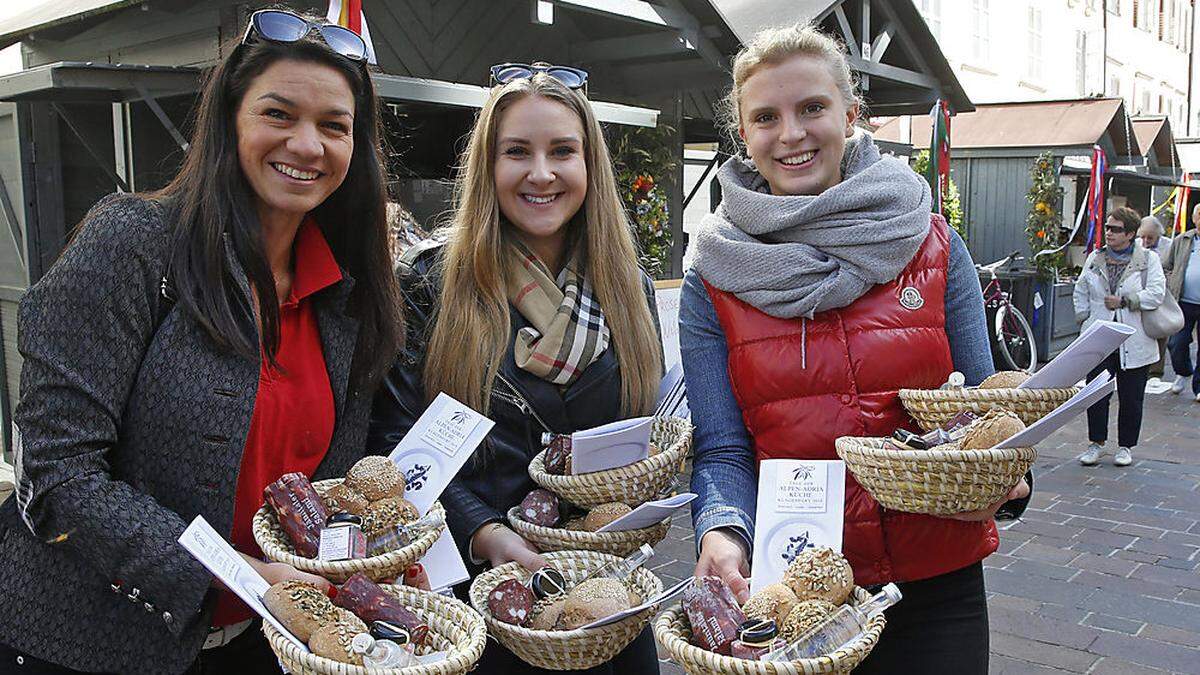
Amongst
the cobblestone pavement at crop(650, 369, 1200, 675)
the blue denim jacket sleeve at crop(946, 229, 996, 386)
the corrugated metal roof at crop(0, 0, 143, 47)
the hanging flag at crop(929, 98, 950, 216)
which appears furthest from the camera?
the hanging flag at crop(929, 98, 950, 216)

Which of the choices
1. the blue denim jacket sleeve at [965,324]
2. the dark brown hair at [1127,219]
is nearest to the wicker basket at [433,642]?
the blue denim jacket sleeve at [965,324]

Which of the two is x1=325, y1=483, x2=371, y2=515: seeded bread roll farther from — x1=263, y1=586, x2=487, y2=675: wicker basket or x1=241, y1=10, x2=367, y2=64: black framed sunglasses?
x1=241, y1=10, x2=367, y2=64: black framed sunglasses

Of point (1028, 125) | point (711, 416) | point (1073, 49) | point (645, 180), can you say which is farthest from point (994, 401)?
point (1073, 49)

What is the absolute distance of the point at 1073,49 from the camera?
23312mm

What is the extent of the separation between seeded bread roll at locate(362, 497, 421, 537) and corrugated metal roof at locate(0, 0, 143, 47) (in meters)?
4.57

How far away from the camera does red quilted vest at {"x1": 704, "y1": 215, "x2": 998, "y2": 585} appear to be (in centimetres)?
212

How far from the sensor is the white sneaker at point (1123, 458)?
7.90m

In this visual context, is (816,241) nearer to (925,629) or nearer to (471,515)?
(925,629)

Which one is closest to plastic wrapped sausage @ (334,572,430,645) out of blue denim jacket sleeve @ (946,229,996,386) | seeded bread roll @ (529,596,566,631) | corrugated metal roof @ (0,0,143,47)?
seeded bread roll @ (529,596,566,631)

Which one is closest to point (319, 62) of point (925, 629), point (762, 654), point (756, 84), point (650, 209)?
point (756, 84)

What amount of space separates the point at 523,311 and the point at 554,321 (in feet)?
0.29

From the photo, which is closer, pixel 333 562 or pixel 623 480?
pixel 333 562

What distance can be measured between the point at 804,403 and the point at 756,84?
75 cm

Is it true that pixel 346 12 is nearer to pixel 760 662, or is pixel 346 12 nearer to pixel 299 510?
pixel 299 510
